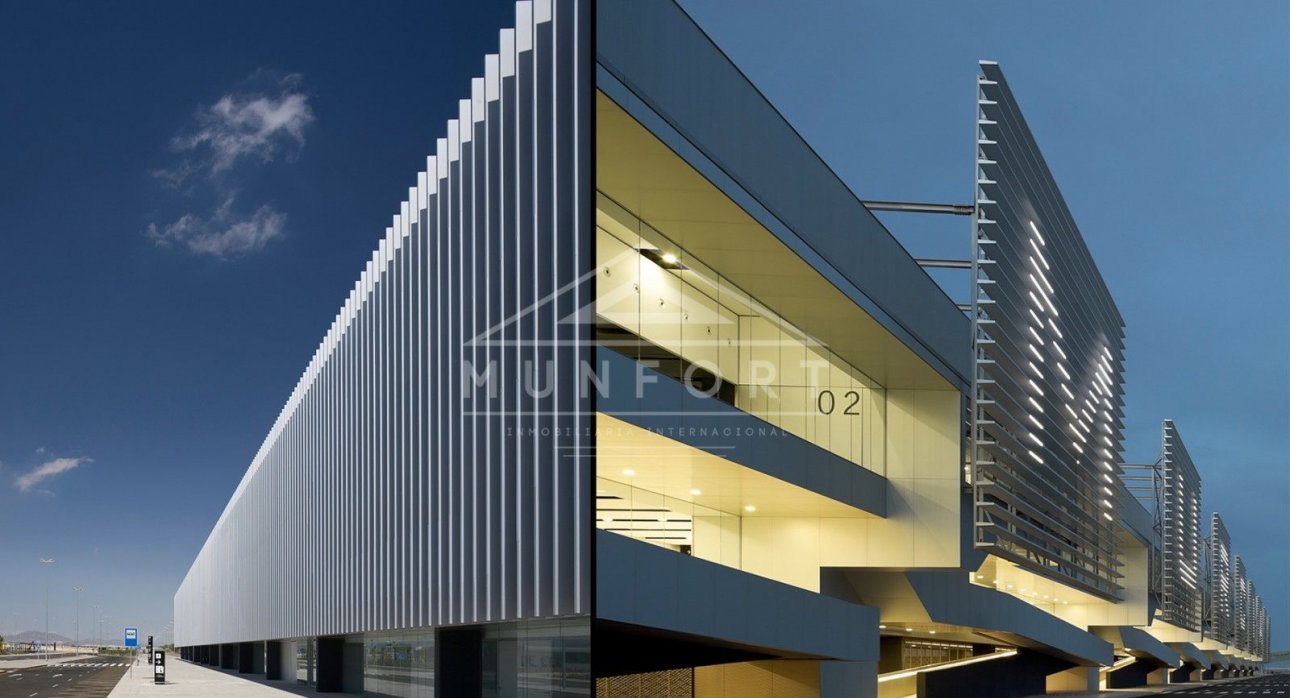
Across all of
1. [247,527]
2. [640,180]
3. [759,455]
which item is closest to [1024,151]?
[759,455]

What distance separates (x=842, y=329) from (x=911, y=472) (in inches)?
162

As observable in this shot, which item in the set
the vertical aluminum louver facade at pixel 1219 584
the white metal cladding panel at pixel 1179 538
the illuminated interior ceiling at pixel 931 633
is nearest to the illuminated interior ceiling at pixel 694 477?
the illuminated interior ceiling at pixel 931 633

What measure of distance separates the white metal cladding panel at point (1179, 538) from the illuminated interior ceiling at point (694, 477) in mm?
32271

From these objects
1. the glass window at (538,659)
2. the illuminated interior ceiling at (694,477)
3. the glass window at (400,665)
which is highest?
the illuminated interior ceiling at (694,477)

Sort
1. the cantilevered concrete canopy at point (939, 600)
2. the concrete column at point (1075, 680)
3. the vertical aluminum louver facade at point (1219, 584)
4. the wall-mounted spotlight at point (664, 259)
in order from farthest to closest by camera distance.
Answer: the vertical aluminum louver facade at point (1219, 584), the concrete column at point (1075, 680), the cantilevered concrete canopy at point (939, 600), the wall-mounted spotlight at point (664, 259)

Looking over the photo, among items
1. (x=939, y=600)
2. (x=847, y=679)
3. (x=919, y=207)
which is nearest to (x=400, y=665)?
(x=847, y=679)

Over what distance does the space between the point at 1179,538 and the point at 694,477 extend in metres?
45.7

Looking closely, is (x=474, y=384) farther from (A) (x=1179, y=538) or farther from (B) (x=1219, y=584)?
(B) (x=1219, y=584)

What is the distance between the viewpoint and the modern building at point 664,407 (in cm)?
1542

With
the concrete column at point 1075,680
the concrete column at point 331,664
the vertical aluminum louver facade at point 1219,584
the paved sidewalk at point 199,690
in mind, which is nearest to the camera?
the concrete column at point 331,664

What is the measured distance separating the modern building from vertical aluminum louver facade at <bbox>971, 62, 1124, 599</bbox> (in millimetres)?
127

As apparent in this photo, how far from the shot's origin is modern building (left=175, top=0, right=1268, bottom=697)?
1542 cm

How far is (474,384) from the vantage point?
18438mm

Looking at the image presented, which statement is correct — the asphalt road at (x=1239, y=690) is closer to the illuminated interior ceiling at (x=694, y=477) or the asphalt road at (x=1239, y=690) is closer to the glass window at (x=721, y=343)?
the glass window at (x=721, y=343)
